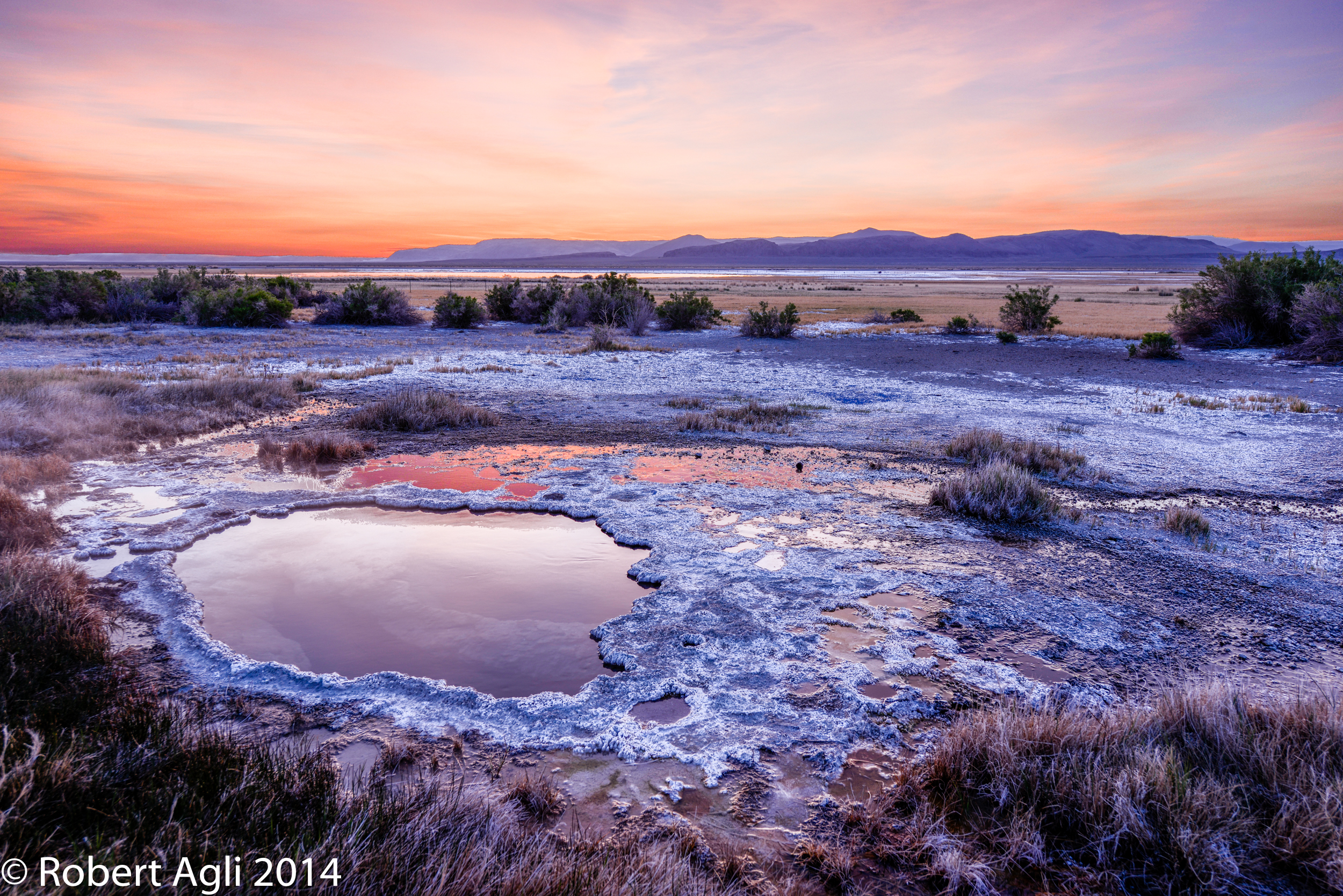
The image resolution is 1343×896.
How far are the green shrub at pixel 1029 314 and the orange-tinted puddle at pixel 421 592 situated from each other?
24248 millimetres

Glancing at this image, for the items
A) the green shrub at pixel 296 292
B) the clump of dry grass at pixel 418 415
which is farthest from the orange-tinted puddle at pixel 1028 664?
the green shrub at pixel 296 292

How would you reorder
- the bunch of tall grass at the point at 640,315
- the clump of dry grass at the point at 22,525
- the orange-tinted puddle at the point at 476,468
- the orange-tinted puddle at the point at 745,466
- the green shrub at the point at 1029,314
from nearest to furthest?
the clump of dry grass at the point at 22,525, the orange-tinted puddle at the point at 476,468, the orange-tinted puddle at the point at 745,466, the green shrub at the point at 1029,314, the bunch of tall grass at the point at 640,315

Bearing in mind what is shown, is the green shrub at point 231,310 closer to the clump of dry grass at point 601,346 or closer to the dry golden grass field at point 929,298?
the dry golden grass field at point 929,298

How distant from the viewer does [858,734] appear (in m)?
3.96

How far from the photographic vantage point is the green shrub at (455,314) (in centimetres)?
2797

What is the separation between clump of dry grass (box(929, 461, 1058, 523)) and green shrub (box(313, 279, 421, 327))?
992 inches

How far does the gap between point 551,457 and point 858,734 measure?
6.99 metres

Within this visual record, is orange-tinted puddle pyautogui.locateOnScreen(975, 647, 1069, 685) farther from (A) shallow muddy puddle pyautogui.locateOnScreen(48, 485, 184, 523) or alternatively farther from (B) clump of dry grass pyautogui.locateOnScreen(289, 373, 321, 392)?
(B) clump of dry grass pyautogui.locateOnScreen(289, 373, 321, 392)

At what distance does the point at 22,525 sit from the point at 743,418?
9682mm

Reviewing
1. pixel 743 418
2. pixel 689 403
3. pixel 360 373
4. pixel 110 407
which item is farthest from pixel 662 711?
pixel 360 373

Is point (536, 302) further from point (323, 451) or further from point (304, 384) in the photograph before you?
point (323, 451)

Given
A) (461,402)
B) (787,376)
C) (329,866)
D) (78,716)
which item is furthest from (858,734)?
(787,376)

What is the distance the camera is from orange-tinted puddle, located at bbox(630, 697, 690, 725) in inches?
163

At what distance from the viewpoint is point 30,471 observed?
810 centimetres
